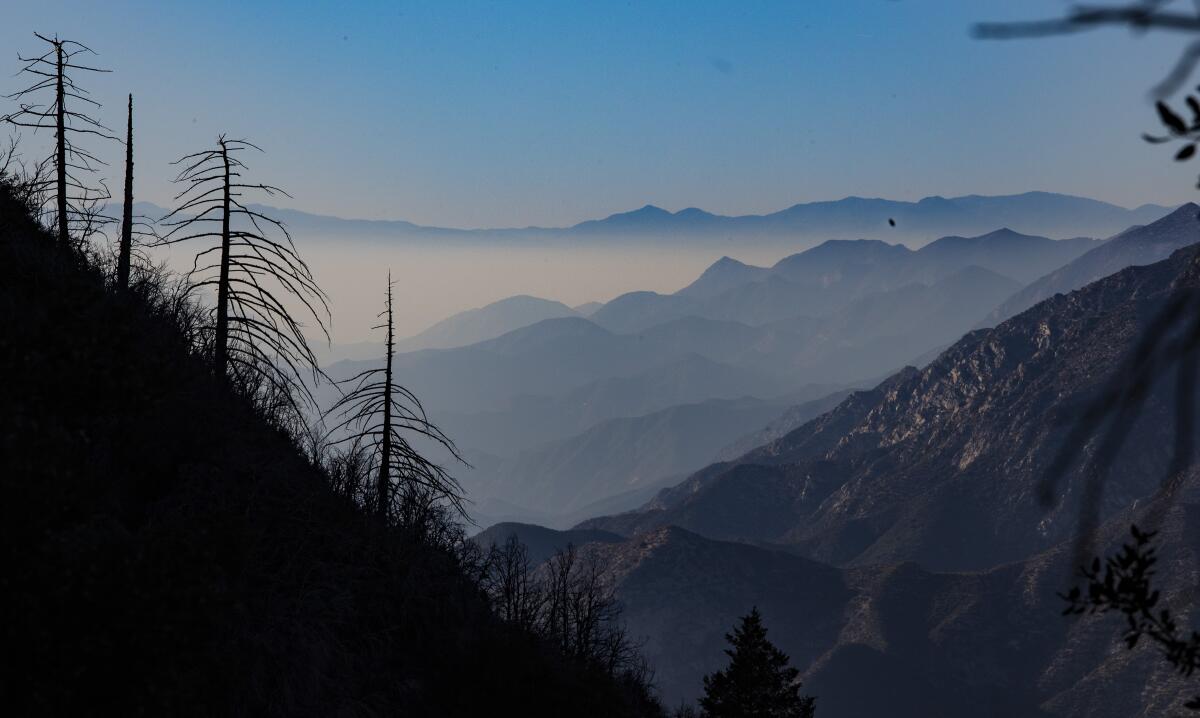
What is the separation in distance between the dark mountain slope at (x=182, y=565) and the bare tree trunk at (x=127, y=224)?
7.52ft

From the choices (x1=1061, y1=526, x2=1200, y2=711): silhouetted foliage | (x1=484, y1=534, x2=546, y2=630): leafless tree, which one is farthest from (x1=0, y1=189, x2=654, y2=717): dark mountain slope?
(x1=1061, y1=526, x2=1200, y2=711): silhouetted foliage

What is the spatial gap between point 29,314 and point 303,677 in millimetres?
9271

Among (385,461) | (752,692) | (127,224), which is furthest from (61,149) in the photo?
(752,692)

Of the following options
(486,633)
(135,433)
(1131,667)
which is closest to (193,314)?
(135,433)

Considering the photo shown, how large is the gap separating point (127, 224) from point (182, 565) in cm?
2525

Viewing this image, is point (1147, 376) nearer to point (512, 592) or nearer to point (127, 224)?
point (127, 224)

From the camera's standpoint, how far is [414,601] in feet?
86.8

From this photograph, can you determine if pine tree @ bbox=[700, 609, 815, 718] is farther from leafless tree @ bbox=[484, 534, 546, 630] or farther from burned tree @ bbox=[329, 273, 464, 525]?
burned tree @ bbox=[329, 273, 464, 525]

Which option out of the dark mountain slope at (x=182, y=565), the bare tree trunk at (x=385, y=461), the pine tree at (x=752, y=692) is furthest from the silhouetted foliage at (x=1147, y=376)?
the pine tree at (x=752, y=692)

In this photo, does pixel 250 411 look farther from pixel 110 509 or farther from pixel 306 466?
pixel 110 509

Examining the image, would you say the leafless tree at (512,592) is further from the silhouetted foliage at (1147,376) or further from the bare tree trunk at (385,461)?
the silhouetted foliage at (1147,376)

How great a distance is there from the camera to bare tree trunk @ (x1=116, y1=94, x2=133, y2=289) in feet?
105

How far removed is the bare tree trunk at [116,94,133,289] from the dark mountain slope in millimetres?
2293

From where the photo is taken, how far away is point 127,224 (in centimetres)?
3291
